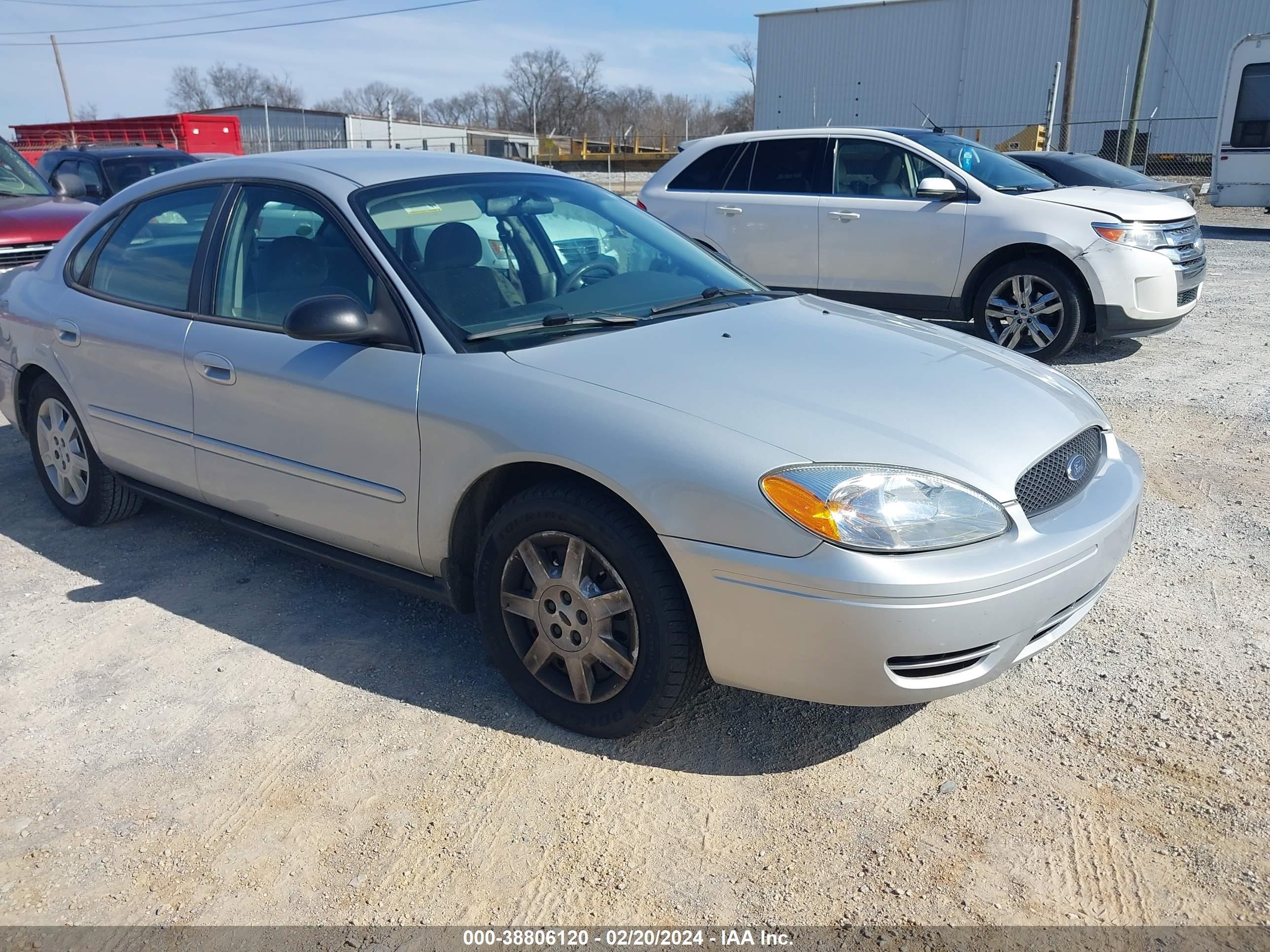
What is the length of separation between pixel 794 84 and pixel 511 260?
154ft

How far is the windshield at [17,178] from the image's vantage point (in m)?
8.85

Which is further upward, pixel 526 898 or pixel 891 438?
pixel 891 438

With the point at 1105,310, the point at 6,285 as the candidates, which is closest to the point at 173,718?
the point at 6,285

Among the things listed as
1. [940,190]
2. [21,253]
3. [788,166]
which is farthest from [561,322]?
[21,253]

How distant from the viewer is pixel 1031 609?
2.63 metres

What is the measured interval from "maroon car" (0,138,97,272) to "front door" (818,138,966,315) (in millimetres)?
6069

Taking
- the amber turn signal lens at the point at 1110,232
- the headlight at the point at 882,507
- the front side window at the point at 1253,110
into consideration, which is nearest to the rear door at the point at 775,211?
the amber turn signal lens at the point at 1110,232

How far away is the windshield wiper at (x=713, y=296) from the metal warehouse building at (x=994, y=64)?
32693 mm

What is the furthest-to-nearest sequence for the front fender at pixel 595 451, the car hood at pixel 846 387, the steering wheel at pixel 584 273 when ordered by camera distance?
1. the steering wheel at pixel 584 273
2. the car hood at pixel 846 387
3. the front fender at pixel 595 451

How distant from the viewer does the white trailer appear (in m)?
17.5

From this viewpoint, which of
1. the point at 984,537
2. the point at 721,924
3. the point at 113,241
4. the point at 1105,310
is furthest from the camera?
the point at 1105,310

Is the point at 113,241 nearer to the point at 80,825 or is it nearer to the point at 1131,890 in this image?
the point at 80,825

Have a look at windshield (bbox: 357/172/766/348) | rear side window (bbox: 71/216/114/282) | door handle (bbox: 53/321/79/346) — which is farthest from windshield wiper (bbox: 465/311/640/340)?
rear side window (bbox: 71/216/114/282)

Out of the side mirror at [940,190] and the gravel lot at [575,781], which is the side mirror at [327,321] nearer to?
the gravel lot at [575,781]
